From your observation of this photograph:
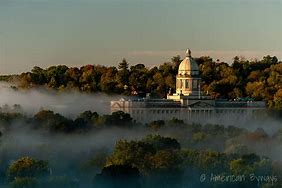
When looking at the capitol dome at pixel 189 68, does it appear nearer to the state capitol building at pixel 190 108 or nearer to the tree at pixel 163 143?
the state capitol building at pixel 190 108

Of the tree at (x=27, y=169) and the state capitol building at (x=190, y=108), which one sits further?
the state capitol building at (x=190, y=108)

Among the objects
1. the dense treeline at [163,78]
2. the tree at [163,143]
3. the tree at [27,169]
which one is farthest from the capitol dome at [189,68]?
the tree at [27,169]

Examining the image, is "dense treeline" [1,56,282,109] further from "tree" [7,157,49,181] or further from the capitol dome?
"tree" [7,157,49,181]

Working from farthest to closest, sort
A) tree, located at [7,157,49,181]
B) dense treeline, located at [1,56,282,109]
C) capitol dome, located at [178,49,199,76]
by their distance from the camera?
1. dense treeline, located at [1,56,282,109]
2. capitol dome, located at [178,49,199,76]
3. tree, located at [7,157,49,181]

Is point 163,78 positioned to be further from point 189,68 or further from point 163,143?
point 163,143

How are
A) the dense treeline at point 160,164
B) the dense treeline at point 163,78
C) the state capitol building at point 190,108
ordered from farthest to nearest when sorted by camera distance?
the dense treeline at point 163,78 < the state capitol building at point 190,108 < the dense treeline at point 160,164

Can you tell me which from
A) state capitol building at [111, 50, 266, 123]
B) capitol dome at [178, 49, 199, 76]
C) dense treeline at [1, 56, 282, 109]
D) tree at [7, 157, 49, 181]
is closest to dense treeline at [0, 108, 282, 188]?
tree at [7, 157, 49, 181]

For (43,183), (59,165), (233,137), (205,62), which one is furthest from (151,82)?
(43,183)
